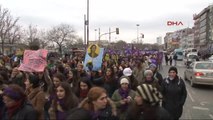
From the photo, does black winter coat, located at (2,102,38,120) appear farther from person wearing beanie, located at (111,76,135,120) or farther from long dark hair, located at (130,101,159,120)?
person wearing beanie, located at (111,76,135,120)

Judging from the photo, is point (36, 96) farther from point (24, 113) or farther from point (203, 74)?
point (203, 74)

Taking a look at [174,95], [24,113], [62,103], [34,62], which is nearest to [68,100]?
[62,103]

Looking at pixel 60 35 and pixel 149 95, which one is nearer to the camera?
Result: pixel 149 95

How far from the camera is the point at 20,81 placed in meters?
8.56

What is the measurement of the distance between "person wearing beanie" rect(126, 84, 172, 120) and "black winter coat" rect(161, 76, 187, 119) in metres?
3.21

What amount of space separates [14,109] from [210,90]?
49.1 feet

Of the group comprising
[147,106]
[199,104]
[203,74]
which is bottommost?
[199,104]

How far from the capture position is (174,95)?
717 centimetres

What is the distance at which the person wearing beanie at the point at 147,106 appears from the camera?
382 centimetres

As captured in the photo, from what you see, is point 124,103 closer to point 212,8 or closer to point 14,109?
point 14,109

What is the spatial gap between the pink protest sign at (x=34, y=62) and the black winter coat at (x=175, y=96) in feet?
11.1

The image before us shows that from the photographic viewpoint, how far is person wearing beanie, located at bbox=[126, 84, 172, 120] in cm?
382

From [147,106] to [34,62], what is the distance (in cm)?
589

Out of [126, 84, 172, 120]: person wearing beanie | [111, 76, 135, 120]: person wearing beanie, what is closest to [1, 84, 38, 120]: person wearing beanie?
[126, 84, 172, 120]: person wearing beanie
